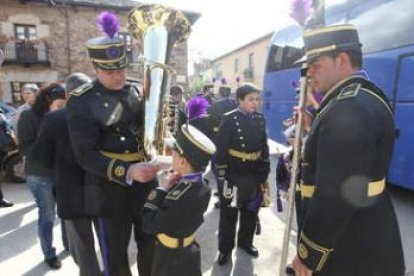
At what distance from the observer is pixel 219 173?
13.5ft

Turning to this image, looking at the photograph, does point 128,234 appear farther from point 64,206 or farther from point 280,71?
point 280,71

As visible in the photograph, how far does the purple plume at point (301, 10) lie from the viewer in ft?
8.39

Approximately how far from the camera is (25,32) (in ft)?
57.6

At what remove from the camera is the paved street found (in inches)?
158

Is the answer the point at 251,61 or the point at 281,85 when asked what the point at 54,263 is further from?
the point at 251,61

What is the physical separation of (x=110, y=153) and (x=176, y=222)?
65cm

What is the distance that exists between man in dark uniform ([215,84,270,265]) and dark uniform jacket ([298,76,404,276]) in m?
2.04

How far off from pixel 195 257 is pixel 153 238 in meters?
0.39

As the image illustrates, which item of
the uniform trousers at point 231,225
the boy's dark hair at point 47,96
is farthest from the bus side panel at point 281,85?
the boy's dark hair at point 47,96

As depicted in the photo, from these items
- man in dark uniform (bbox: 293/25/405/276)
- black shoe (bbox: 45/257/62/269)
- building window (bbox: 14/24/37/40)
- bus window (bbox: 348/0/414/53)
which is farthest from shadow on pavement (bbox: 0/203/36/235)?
building window (bbox: 14/24/37/40)

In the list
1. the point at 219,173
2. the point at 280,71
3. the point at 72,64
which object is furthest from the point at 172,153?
the point at 72,64

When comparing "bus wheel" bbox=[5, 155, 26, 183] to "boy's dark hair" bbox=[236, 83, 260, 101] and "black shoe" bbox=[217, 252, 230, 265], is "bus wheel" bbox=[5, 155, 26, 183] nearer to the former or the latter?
"black shoe" bbox=[217, 252, 230, 265]

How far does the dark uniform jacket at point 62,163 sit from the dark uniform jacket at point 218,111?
3.82 metres

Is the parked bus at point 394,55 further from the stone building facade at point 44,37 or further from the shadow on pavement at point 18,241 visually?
the stone building facade at point 44,37
